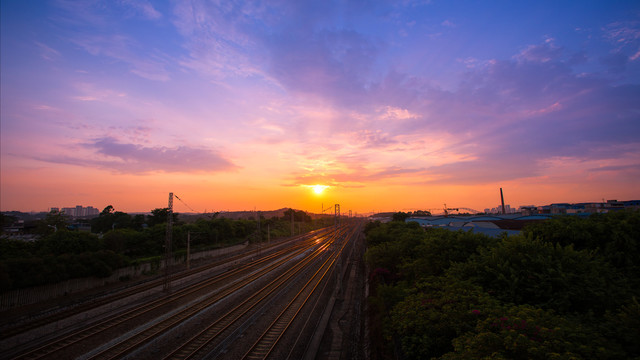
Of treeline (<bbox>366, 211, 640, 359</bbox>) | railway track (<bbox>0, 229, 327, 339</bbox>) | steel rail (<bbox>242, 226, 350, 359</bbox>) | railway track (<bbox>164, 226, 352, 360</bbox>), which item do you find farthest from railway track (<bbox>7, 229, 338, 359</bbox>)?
treeline (<bbox>366, 211, 640, 359</bbox>)

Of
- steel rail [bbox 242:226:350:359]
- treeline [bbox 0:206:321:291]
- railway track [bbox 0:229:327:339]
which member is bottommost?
steel rail [bbox 242:226:350:359]

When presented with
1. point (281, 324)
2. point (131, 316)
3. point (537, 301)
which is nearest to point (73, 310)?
point (131, 316)

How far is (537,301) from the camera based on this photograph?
1026 cm

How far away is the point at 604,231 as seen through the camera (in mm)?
14352

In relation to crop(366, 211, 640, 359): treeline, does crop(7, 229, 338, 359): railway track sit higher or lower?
lower

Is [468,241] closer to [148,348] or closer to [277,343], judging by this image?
[277,343]

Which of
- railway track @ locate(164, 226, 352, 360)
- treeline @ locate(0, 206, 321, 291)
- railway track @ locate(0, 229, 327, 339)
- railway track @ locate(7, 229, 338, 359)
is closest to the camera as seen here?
railway track @ locate(164, 226, 352, 360)

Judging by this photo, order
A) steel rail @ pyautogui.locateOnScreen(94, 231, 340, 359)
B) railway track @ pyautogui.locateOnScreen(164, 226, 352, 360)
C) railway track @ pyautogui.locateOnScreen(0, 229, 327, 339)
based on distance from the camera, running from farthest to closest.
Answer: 1. railway track @ pyautogui.locateOnScreen(0, 229, 327, 339)
2. railway track @ pyautogui.locateOnScreen(164, 226, 352, 360)
3. steel rail @ pyautogui.locateOnScreen(94, 231, 340, 359)

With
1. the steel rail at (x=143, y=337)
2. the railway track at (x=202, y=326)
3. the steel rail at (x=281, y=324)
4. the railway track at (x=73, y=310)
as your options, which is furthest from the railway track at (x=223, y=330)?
the railway track at (x=73, y=310)

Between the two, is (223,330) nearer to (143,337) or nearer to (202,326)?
(202,326)

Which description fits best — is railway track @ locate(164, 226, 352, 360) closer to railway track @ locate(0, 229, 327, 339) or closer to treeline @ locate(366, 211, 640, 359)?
treeline @ locate(366, 211, 640, 359)

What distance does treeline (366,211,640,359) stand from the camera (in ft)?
22.1

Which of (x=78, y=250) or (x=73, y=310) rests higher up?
(x=78, y=250)

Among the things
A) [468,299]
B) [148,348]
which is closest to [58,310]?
[148,348]
